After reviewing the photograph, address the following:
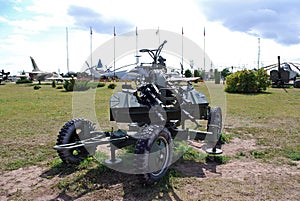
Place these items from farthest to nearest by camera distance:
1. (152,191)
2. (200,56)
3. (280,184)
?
(200,56)
(280,184)
(152,191)

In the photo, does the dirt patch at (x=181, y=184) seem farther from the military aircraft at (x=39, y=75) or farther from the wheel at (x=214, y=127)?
the military aircraft at (x=39, y=75)

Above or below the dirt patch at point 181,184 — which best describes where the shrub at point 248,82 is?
above

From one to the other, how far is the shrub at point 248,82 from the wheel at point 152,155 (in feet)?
65.0

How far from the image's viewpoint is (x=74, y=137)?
5336 mm

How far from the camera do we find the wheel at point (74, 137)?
5039 millimetres

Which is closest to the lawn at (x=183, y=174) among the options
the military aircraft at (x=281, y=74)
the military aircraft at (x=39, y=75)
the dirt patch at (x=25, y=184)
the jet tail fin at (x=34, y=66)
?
the dirt patch at (x=25, y=184)

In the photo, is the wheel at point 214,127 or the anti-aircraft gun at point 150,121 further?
the wheel at point 214,127

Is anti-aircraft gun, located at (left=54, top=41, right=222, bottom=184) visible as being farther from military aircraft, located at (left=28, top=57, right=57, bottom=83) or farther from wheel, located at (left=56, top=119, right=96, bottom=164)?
military aircraft, located at (left=28, top=57, right=57, bottom=83)

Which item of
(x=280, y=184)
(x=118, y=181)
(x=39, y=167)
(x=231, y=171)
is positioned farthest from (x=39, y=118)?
(x=280, y=184)

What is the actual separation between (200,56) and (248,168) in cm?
250

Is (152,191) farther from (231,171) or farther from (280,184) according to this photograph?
(280,184)

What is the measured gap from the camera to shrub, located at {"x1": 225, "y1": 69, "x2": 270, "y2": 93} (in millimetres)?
22859

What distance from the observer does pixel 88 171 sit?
16.4 feet

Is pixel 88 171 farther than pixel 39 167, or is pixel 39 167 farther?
pixel 39 167
